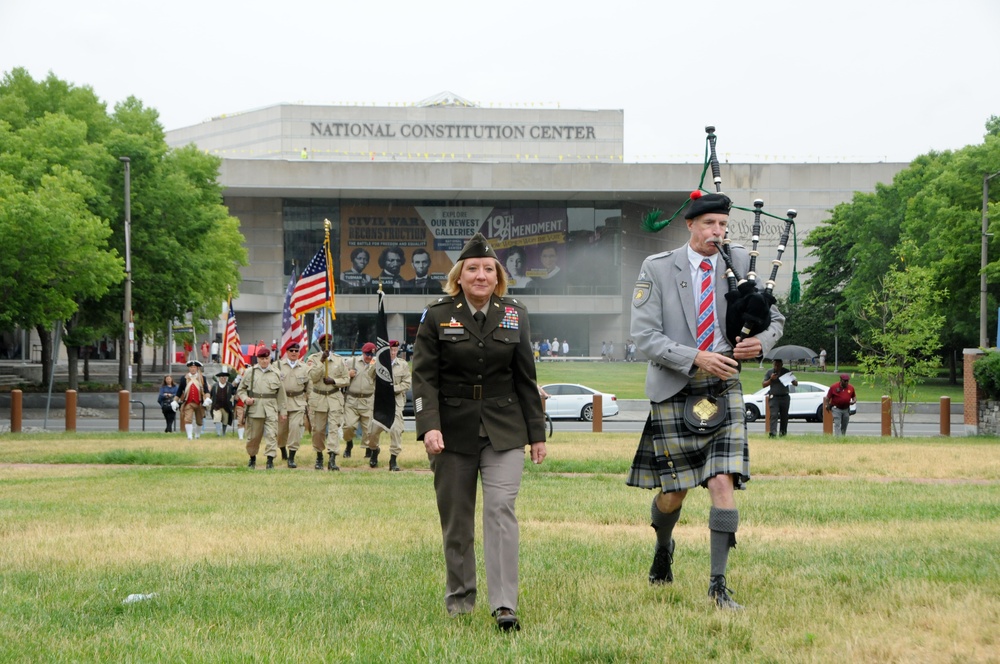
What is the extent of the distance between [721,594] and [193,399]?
21.8 metres

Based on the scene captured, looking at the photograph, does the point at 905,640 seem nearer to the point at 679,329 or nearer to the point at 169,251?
the point at 679,329

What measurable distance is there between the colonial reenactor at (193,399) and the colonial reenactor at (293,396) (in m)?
7.43

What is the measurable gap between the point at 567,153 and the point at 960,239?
150 ft

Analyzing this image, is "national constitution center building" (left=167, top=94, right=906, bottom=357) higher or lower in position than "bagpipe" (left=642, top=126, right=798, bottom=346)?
higher

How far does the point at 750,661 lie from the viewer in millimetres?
4977

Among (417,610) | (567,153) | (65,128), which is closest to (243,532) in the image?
(417,610)

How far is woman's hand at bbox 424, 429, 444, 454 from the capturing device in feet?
19.7

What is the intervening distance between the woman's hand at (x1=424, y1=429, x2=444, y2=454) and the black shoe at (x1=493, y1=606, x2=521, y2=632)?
0.84 metres

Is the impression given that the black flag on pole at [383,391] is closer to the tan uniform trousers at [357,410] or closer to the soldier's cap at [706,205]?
the tan uniform trousers at [357,410]

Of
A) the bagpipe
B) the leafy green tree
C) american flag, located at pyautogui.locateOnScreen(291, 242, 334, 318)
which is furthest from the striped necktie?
the leafy green tree

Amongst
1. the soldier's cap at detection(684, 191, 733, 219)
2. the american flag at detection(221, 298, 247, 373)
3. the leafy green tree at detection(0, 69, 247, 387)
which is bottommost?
the american flag at detection(221, 298, 247, 373)

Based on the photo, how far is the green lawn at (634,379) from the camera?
5169cm

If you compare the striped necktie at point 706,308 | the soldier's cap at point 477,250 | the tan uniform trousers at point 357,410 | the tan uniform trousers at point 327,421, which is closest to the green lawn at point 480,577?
the striped necktie at point 706,308

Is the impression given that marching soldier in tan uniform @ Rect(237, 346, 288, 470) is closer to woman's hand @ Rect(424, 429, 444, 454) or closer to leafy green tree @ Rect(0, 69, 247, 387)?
woman's hand @ Rect(424, 429, 444, 454)
